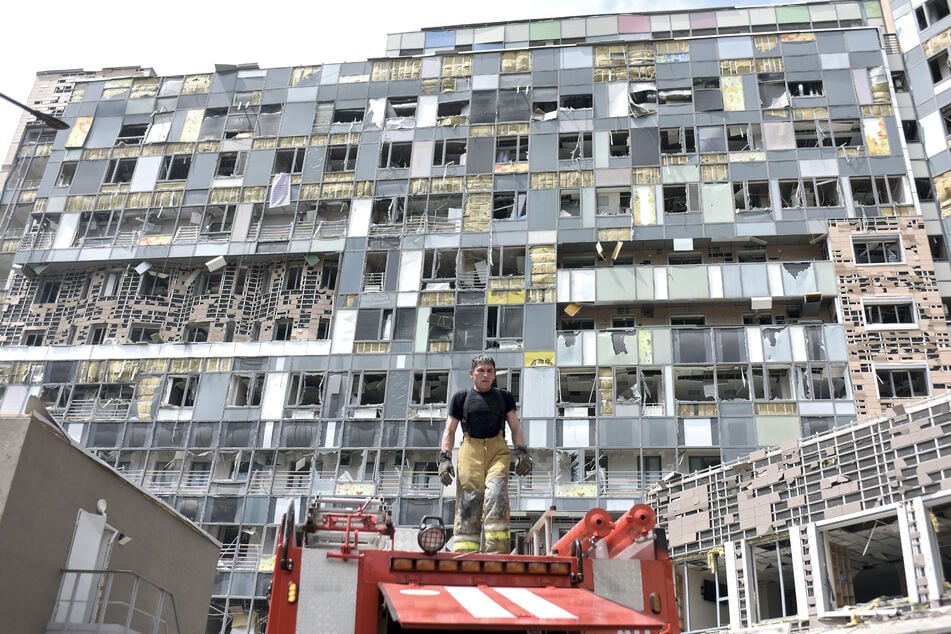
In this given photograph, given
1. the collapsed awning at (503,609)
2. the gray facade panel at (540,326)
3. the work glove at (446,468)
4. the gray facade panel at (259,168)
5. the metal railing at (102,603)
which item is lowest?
the collapsed awning at (503,609)

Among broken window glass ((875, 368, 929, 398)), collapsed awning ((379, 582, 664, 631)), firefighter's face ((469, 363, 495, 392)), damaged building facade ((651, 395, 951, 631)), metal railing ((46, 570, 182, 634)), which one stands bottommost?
collapsed awning ((379, 582, 664, 631))

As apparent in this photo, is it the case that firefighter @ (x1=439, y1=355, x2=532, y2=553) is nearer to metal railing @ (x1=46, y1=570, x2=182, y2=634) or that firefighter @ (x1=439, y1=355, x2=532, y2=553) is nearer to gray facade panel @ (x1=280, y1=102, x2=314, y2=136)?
metal railing @ (x1=46, y1=570, x2=182, y2=634)

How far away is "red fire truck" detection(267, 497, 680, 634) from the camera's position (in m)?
6.16

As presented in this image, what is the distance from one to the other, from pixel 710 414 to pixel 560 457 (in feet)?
21.5

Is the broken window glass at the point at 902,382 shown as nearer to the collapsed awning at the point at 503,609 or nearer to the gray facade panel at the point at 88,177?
the collapsed awning at the point at 503,609

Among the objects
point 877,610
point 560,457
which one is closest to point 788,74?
point 560,457

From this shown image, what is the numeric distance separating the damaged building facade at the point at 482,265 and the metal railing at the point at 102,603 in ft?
66.8

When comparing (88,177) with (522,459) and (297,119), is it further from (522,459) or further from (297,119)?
(522,459)

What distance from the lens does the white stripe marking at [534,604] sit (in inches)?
243

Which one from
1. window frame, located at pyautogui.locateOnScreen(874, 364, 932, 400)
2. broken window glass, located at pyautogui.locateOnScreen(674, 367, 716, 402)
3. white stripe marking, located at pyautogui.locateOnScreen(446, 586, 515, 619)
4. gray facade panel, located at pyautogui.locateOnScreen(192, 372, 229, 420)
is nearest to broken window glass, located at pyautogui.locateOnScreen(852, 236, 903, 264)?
window frame, located at pyautogui.locateOnScreen(874, 364, 932, 400)

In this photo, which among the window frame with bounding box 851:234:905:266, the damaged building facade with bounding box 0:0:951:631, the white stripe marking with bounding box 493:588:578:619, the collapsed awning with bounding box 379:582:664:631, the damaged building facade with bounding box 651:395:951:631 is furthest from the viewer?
the window frame with bounding box 851:234:905:266

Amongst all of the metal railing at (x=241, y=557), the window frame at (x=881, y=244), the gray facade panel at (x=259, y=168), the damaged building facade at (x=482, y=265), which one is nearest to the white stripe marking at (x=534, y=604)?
the damaged building facade at (x=482, y=265)

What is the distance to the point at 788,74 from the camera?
1713 inches

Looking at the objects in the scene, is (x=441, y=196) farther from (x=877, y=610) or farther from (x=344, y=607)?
(x=344, y=607)
